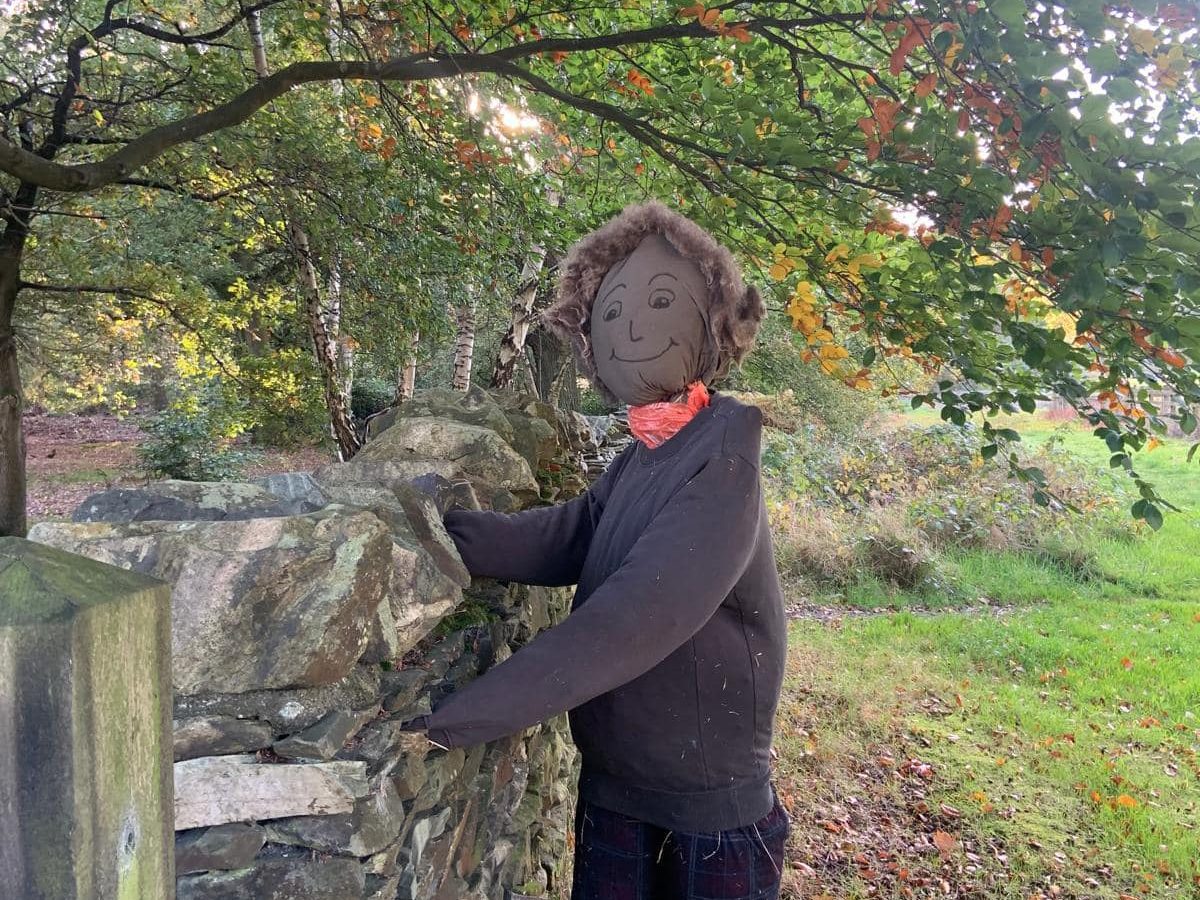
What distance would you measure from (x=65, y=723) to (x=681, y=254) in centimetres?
172

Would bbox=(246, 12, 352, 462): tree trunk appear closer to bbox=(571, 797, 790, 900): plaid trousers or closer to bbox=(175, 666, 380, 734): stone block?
bbox=(571, 797, 790, 900): plaid trousers

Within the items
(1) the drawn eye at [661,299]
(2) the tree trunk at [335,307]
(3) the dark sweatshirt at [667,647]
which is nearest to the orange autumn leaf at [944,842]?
(3) the dark sweatshirt at [667,647]

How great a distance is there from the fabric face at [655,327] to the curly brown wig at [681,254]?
37 millimetres

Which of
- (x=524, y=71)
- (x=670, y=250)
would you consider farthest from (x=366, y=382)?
(x=670, y=250)

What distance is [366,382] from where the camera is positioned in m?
15.7

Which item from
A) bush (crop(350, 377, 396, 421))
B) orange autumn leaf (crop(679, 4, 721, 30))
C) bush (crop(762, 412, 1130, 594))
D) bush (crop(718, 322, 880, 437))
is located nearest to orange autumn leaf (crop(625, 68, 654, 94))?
orange autumn leaf (crop(679, 4, 721, 30))

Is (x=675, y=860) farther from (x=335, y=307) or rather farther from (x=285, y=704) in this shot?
(x=335, y=307)

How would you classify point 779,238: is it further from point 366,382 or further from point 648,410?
point 366,382

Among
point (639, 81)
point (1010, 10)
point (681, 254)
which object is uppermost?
point (639, 81)

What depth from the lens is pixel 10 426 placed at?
700cm

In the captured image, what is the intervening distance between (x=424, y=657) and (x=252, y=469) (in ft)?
38.6

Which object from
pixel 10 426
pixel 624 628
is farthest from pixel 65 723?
pixel 10 426

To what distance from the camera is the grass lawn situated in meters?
3.98

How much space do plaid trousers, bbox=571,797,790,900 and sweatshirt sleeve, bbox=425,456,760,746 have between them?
2.02ft
